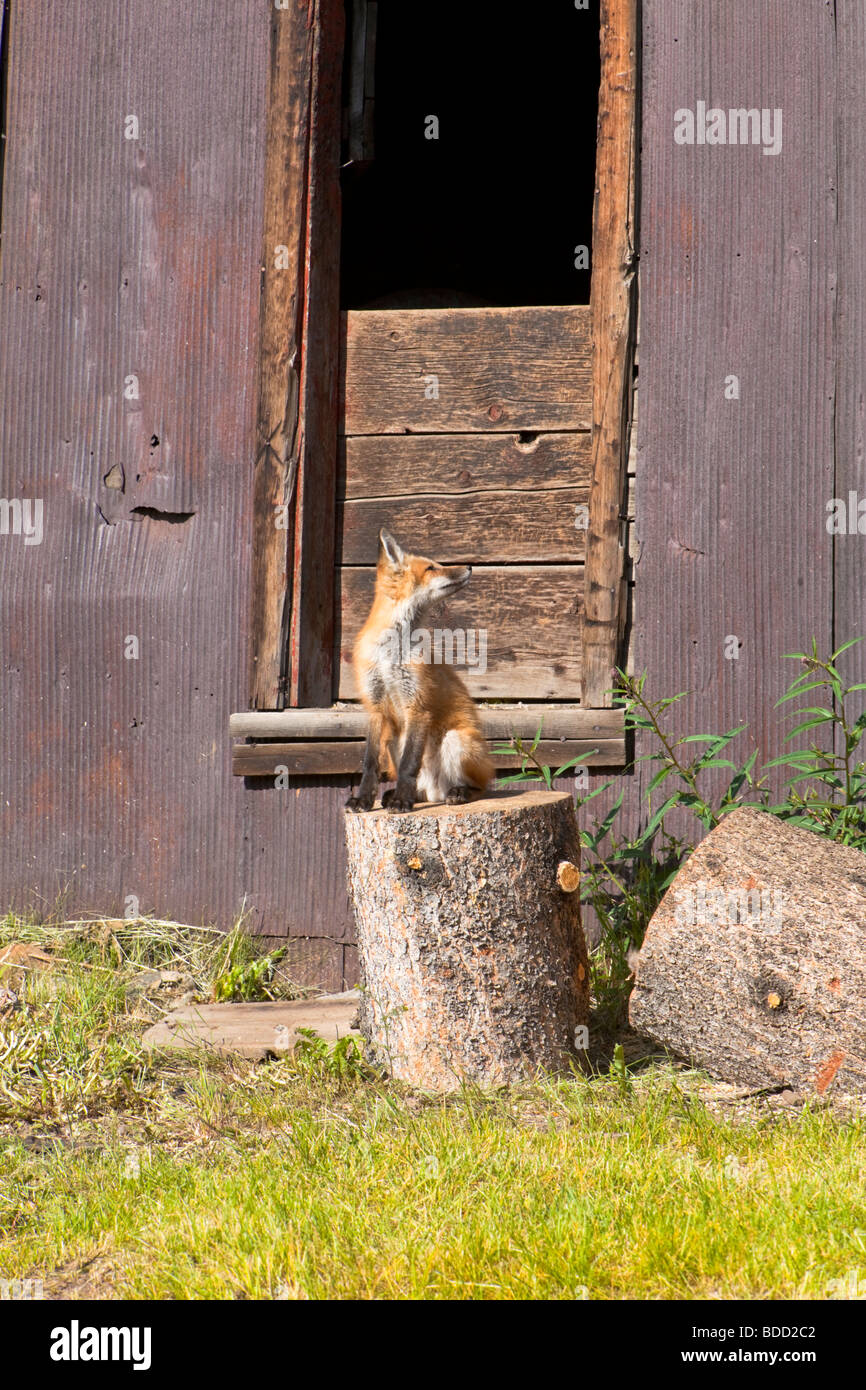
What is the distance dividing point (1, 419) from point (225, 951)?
273cm

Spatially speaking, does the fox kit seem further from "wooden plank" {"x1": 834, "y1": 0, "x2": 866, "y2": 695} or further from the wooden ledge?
"wooden plank" {"x1": 834, "y1": 0, "x2": 866, "y2": 695}

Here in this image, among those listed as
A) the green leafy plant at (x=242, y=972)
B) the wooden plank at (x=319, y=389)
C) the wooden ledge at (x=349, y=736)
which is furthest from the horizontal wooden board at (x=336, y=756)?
the green leafy plant at (x=242, y=972)

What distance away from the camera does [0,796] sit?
543 centimetres

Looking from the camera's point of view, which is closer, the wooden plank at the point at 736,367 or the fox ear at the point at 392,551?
the fox ear at the point at 392,551

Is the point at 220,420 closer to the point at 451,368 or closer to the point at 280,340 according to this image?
the point at 280,340

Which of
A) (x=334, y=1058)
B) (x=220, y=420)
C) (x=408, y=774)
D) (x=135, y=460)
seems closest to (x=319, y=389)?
(x=220, y=420)

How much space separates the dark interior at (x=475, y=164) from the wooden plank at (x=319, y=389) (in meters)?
2.36

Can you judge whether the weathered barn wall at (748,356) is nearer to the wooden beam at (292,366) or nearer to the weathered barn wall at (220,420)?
the weathered barn wall at (220,420)

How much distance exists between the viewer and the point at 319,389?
5.45m

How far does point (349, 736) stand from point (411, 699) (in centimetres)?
97

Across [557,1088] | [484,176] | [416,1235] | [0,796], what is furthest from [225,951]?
[484,176]

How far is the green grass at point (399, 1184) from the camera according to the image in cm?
248

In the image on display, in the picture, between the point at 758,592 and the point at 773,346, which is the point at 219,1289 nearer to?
the point at 758,592

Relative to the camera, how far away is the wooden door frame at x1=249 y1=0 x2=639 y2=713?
5.11 meters
